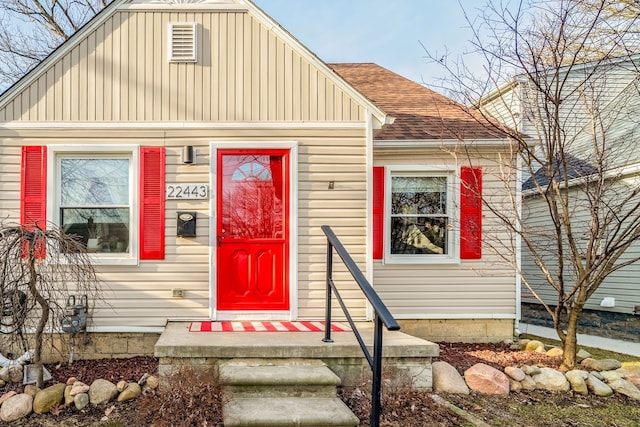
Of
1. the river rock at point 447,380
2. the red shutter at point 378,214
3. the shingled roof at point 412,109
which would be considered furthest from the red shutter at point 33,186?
the river rock at point 447,380

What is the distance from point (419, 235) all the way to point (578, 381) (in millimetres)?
2660

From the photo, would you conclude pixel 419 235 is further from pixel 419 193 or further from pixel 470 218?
pixel 470 218

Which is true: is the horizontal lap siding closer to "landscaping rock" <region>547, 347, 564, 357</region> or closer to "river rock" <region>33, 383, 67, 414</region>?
"landscaping rock" <region>547, 347, 564, 357</region>

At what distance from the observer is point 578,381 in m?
4.12

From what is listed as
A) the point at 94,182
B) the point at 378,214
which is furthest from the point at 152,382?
the point at 378,214

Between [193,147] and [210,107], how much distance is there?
1.68 feet

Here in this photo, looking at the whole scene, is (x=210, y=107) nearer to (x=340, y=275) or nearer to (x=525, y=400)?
(x=340, y=275)

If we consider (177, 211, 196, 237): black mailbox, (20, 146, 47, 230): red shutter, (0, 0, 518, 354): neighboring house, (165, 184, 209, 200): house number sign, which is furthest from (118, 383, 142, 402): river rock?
(20, 146, 47, 230): red shutter

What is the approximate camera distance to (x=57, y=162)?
4.96 meters

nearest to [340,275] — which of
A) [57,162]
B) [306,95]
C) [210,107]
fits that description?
[306,95]

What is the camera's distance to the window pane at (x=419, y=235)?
243 inches

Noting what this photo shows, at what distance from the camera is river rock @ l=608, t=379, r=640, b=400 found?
13.2 feet

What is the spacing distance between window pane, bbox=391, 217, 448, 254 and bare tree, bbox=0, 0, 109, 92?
1124 centimetres

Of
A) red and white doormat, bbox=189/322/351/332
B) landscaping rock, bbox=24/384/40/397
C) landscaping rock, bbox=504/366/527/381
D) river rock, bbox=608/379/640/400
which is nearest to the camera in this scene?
landscaping rock, bbox=24/384/40/397
